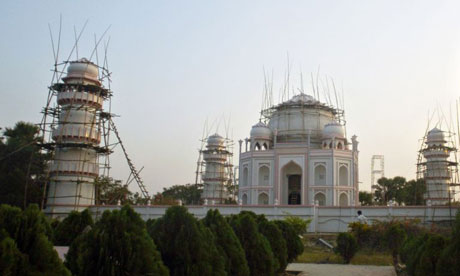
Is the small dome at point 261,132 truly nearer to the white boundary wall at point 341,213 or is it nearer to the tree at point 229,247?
the white boundary wall at point 341,213

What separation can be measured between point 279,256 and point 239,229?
246cm

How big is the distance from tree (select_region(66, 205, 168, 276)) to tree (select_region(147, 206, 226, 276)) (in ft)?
3.37

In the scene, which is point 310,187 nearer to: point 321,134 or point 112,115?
point 321,134

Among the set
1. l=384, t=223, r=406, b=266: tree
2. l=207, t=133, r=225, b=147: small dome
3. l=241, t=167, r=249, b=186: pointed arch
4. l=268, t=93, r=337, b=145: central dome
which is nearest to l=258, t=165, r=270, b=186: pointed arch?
l=241, t=167, r=249, b=186: pointed arch

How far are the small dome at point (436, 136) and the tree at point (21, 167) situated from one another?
33951 millimetres

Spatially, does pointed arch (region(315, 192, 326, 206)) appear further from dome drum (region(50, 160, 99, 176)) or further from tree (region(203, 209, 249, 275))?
tree (region(203, 209, 249, 275))

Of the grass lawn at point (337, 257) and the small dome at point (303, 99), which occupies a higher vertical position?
the small dome at point (303, 99)

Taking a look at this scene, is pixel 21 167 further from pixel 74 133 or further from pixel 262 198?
pixel 262 198

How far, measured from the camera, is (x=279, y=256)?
42.3 feet

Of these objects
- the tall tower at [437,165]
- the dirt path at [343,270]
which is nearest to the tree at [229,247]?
the dirt path at [343,270]

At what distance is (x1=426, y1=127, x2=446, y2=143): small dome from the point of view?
140 feet

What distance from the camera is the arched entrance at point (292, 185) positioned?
3825cm

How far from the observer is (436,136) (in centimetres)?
4275

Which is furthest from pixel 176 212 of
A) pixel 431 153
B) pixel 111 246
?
pixel 431 153
